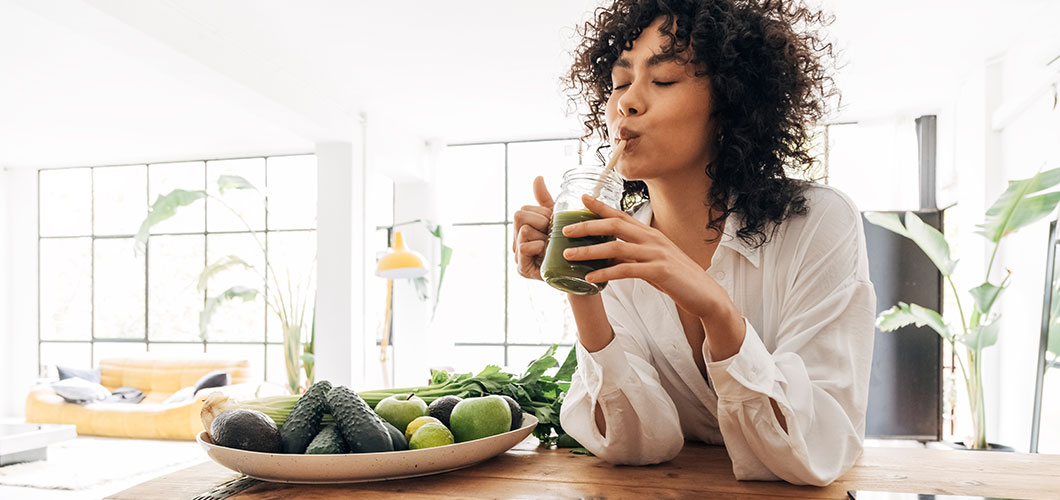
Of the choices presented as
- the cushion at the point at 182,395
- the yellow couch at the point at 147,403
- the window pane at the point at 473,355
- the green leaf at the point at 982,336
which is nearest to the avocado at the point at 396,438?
the green leaf at the point at 982,336

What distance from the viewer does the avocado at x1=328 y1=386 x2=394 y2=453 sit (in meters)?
0.94

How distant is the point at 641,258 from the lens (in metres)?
0.85

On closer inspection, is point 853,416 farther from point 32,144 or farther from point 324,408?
point 32,144

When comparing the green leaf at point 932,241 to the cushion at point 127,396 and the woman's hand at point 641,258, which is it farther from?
the cushion at point 127,396

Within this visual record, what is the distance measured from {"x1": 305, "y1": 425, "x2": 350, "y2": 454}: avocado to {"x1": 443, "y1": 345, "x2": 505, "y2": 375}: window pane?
7.53 metres

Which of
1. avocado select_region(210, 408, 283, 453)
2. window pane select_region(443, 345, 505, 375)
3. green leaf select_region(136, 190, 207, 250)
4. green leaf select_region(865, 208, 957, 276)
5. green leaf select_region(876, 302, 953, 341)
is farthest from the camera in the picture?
window pane select_region(443, 345, 505, 375)

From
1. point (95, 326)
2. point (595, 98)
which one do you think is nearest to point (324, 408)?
point (595, 98)

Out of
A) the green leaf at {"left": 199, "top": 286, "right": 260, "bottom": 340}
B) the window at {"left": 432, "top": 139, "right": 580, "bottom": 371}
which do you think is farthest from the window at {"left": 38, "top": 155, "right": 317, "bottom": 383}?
the green leaf at {"left": 199, "top": 286, "right": 260, "bottom": 340}

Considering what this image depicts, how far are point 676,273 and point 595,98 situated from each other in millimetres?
725

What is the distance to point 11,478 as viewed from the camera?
5.53 meters

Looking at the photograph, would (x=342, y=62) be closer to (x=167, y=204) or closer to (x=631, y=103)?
(x=167, y=204)

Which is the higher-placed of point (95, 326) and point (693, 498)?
point (693, 498)

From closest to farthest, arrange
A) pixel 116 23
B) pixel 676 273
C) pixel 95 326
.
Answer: pixel 676 273 < pixel 116 23 < pixel 95 326

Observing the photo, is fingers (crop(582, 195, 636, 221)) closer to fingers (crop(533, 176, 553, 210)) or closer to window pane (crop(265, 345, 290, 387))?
fingers (crop(533, 176, 553, 210))
